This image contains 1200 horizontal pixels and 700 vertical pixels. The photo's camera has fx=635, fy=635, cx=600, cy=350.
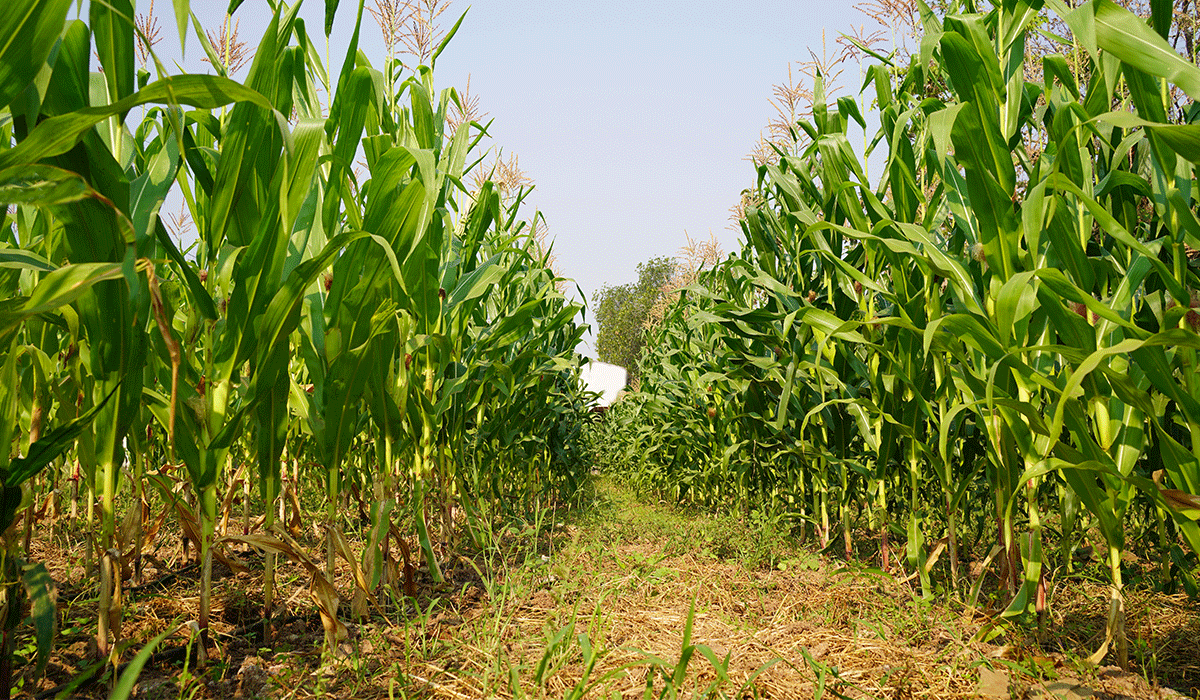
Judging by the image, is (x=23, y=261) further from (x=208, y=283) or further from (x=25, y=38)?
(x=208, y=283)

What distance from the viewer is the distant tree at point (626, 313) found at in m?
28.3

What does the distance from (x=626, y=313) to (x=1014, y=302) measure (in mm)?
28337

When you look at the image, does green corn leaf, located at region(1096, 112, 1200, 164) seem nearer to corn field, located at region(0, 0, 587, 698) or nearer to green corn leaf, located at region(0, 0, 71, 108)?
corn field, located at region(0, 0, 587, 698)

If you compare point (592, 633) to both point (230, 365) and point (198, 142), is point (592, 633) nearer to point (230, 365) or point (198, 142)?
point (230, 365)

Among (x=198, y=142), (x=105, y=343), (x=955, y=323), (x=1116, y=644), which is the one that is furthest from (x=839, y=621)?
(x=198, y=142)

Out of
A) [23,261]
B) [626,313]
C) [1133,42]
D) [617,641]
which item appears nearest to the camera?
[23,261]

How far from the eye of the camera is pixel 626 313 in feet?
97.1

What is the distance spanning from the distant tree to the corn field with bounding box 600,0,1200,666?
22.0 m

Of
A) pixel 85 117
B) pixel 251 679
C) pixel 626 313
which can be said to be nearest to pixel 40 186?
pixel 85 117

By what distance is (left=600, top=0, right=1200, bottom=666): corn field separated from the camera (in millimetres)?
1231

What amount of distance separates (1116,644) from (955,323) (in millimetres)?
775

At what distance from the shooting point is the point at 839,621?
1873mm

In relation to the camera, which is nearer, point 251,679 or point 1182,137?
point 1182,137

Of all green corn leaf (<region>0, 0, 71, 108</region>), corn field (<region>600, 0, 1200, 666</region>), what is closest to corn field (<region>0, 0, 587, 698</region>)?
green corn leaf (<region>0, 0, 71, 108</region>)
